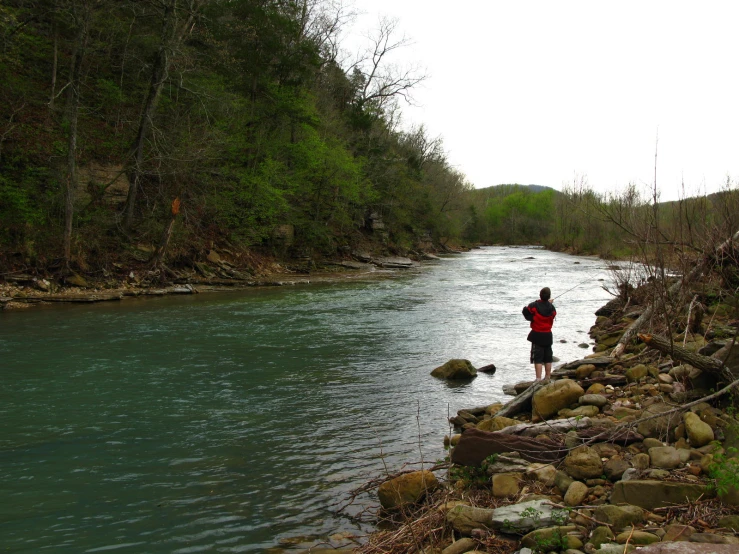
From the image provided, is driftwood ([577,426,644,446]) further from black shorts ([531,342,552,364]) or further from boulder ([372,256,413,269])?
boulder ([372,256,413,269])

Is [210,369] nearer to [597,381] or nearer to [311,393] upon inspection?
[311,393]

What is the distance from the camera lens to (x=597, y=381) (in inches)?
351

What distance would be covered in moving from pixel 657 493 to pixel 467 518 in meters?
1.61

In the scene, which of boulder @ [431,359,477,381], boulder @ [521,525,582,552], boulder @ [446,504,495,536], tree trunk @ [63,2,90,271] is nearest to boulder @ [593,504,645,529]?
boulder @ [521,525,582,552]

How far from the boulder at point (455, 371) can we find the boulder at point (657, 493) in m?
6.94

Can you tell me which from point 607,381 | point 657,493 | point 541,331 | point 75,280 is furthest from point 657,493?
point 75,280

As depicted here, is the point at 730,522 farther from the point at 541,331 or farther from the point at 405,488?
the point at 541,331

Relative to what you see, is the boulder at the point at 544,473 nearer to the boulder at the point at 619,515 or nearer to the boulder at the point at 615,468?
the boulder at the point at 615,468

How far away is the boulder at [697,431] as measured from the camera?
531 cm

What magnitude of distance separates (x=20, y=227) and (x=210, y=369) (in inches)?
565

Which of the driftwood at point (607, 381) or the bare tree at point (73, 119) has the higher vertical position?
the bare tree at point (73, 119)

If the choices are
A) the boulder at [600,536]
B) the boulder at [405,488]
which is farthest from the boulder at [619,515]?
the boulder at [405,488]

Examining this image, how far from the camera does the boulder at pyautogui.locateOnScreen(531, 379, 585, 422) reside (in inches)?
309

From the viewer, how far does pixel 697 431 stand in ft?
17.6
